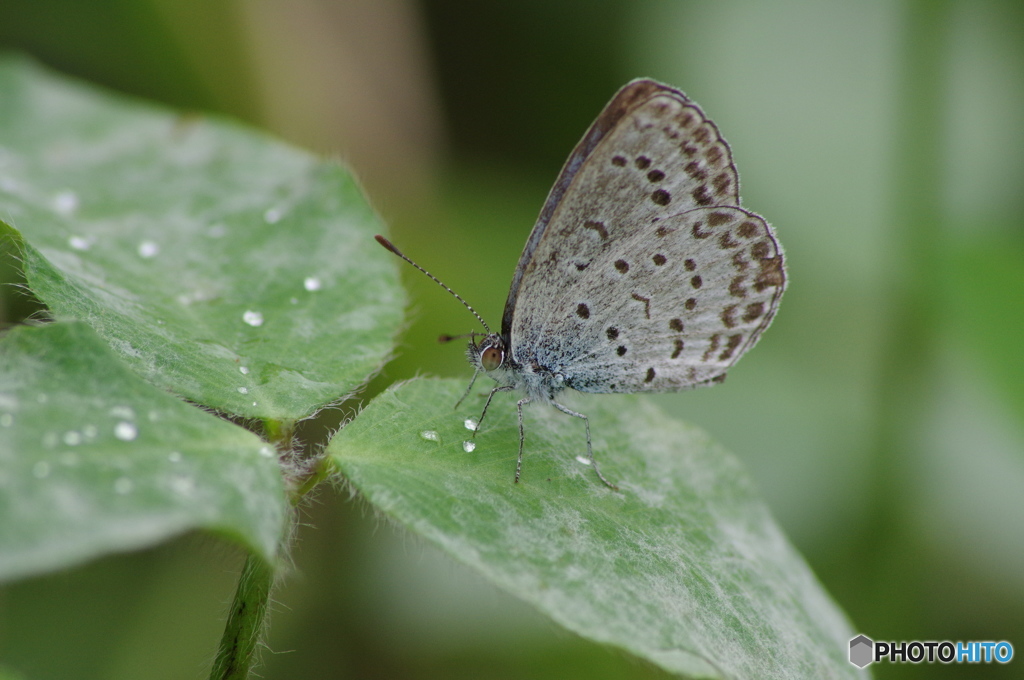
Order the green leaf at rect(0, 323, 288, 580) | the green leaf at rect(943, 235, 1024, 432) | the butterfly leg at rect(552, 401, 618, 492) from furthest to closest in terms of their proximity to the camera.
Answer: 1. the green leaf at rect(943, 235, 1024, 432)
2. the butterfly leg at rect(552, 401, 618, 492)
3. the green leaf at rect(0, 323, 288, 580)

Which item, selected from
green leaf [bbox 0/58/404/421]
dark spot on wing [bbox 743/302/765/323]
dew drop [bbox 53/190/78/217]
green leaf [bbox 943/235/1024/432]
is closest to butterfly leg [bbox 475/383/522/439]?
green leaf [bbox 0/58/404/421]

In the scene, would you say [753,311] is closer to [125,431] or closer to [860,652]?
[860,652]

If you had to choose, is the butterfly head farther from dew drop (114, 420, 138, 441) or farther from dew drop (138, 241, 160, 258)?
dew drop (114, 420, 138, 441)

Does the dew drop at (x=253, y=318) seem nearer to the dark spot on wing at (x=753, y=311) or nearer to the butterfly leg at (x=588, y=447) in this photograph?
the butterfly leg at (x=588, y=447)

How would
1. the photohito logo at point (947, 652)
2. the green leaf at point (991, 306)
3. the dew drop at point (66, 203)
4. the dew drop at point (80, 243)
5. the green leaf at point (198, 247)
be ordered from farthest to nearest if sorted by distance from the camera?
the green leaf at point (991, 306), the photohito logo at point (947, 652), the dew drop at point (66, 203), the dew drop at point (80, 243), the green leaf at point (198, 247)

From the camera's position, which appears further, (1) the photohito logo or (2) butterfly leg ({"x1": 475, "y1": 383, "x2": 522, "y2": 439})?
(1) the photohito logo

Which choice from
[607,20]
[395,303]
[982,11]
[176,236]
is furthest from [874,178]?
[176,236]

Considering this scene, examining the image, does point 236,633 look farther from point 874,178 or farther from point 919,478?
point 874,178

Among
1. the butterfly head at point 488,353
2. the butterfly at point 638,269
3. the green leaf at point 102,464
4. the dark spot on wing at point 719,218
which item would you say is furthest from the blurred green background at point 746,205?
the dark spot on wing at point 719,218
